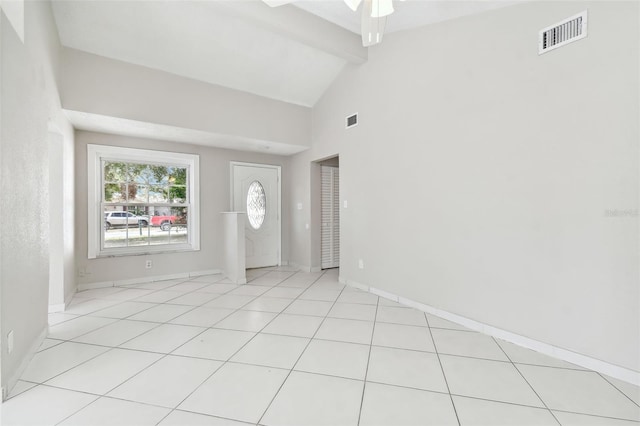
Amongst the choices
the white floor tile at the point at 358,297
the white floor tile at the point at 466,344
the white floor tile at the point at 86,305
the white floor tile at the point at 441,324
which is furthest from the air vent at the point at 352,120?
the white floor tile at the point at 86,305

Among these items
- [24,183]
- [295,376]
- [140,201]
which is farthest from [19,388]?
[140,201]

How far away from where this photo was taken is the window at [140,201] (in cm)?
405

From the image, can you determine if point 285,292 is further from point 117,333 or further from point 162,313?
point 117,333

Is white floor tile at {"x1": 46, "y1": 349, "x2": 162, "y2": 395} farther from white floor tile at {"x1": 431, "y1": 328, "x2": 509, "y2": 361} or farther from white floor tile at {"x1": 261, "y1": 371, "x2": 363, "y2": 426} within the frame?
white floor tile at {"x1": 431, "y1": 328, "x2": 509, "y2": 361}

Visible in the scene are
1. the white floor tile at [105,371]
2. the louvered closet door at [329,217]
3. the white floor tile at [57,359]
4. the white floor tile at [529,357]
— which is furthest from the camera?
the louvered closet door at [329,217]

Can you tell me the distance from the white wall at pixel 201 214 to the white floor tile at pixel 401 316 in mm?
3022

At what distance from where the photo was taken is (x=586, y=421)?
1.46m

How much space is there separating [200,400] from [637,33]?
11.6ft

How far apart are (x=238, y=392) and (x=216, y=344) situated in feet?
2.35

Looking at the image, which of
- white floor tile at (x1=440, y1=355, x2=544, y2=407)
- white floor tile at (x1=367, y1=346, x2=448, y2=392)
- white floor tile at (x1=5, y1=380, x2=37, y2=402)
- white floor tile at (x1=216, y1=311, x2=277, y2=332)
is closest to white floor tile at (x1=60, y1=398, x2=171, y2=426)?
white floor tile at (x1=5, y1=380, x2=37, y2=402)

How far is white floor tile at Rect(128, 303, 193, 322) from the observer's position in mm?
2885

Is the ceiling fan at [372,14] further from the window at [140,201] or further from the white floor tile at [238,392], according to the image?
the window at [140,201]

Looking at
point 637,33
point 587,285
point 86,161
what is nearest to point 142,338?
point 86,161

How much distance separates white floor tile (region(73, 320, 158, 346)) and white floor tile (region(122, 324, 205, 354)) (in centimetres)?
10
